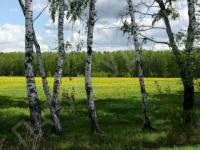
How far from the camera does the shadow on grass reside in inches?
877

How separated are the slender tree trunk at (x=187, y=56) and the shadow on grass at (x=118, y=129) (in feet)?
2.62

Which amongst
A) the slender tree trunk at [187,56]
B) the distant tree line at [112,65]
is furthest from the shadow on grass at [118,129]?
the distant tree line at [112,65]

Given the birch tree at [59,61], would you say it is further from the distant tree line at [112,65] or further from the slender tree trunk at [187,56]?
the distant tree line at [112,65]

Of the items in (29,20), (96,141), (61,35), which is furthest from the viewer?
(61,35)

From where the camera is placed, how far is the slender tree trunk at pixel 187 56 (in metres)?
23.5

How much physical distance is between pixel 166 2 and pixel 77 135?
850cm

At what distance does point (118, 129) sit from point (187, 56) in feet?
20.6

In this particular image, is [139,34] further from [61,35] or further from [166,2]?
[61,35]

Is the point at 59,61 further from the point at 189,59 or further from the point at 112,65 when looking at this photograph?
the point at 112,65

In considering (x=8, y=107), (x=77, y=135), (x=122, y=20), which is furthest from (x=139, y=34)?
(x=8, y=107)

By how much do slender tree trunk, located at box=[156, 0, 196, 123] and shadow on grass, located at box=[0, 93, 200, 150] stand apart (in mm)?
799

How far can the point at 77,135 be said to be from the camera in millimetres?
25547

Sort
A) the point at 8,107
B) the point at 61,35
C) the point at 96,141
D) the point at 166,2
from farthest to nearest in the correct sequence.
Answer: the point at 8,107 < the point at 166,2 < the point at 61,35 < the point at 96,141

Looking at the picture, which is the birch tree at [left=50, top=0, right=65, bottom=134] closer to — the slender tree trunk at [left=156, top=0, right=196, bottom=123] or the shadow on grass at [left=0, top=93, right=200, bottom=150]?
the shadow on grass at [left=0, top=93, right=200, bottom=150]
